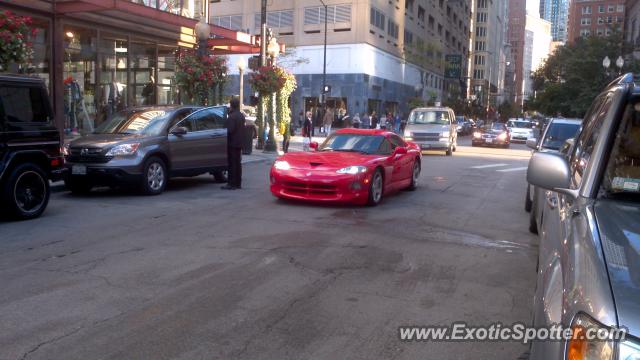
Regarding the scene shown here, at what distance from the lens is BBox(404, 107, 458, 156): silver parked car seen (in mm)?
24906

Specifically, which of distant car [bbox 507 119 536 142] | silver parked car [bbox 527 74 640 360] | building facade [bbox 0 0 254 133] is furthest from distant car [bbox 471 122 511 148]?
silver parked car [bbox 527 74 640 360]

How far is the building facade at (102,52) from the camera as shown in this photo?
1745 centimetres

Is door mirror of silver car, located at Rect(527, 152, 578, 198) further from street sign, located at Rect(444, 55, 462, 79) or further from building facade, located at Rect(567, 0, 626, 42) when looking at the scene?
building facade, located at Rect(567, 0, 626, 42)

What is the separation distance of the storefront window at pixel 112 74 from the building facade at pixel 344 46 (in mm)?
25614

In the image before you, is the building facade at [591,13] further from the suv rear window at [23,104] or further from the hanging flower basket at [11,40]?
the suv rear window at [23,104]

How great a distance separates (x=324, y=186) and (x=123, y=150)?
395 centimetres

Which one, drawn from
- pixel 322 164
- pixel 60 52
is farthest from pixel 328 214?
pixel 60 52

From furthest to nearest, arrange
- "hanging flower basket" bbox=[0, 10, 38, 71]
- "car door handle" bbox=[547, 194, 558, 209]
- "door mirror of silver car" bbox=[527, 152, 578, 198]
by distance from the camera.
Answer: "hanging flower basket" bbox=[0, 10, 38, 71]
"car door handle" bbox=[547, 194, 558, 209]
"door mirror of silver car" bbox=[527, 152, 578, 198]

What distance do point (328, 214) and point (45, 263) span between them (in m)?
4.56

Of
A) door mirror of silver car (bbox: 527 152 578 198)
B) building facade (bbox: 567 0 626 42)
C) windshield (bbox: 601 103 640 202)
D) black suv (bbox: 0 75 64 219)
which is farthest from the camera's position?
building facade (bbox: 567 0 626 42)

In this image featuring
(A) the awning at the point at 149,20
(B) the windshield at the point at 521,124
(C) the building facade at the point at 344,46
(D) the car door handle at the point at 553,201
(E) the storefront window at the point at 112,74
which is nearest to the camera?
(D) the car door handle at the point at 553,201

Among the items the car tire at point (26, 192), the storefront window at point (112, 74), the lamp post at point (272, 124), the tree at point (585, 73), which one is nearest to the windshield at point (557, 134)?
the car tire at point (26, 192)

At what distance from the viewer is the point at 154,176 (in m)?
11.8

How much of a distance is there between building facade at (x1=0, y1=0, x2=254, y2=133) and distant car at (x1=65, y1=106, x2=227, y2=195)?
5.47m
